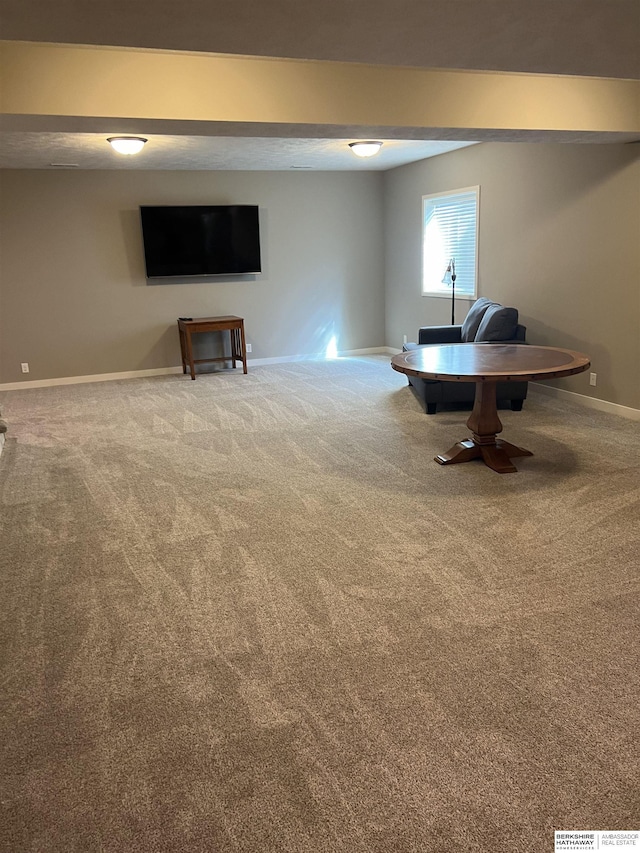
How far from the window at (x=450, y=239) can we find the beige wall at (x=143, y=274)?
1172mm

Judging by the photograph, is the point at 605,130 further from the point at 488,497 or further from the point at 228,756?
the point at 228,756

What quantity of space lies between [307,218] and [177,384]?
9.46 feet

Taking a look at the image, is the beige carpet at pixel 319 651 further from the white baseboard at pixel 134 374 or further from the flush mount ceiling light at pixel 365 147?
the white baseboard at pixel 134 374

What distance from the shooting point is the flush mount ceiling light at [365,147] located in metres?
6.00

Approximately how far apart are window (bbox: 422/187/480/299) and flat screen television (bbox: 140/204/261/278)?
2.14 metres

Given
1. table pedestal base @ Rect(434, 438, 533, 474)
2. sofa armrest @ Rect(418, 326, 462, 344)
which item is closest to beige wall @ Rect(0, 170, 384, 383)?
sofa armrest @ Rect(418, 326, 462, 344)

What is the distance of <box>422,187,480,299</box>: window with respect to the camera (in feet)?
22.6

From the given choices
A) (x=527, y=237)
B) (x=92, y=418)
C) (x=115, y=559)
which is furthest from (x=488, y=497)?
(x=92, y=418)

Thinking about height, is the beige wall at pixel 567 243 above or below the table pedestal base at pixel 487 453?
above

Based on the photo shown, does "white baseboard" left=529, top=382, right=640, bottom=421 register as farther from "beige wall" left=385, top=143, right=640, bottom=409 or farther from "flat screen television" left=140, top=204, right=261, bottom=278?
"flat screen television" left=140, top=204, right=261, bottom=278

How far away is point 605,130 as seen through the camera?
4.57m

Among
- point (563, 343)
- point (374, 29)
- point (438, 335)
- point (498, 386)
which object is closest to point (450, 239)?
point (438, 335)

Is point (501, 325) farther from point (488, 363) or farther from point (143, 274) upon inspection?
point (143, 274)

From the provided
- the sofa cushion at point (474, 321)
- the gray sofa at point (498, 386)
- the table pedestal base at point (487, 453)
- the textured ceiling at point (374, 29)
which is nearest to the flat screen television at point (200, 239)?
the sofa cushion at point (474, 321)
